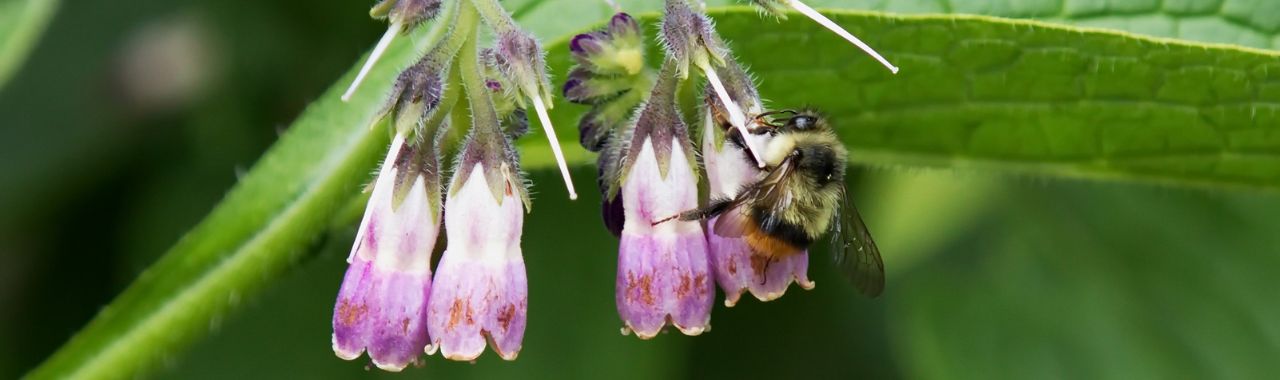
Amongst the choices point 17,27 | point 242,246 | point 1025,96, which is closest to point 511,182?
point 242,246

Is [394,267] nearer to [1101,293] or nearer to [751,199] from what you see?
[751,199]

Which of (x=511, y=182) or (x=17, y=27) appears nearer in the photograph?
(x=511, y=182)

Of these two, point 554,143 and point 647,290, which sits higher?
point 554,143

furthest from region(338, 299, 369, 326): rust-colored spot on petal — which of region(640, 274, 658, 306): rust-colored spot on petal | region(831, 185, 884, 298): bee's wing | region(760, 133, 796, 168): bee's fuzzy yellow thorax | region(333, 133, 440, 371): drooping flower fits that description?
region(831, 185, 884, 298): bee's wing

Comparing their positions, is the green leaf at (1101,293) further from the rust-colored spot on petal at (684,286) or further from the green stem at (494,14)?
the green stem at (494,14)

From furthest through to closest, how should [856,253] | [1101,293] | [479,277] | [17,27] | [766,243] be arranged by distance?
[1101,293], [17,27], [856,253], [766,243], [479,277]
